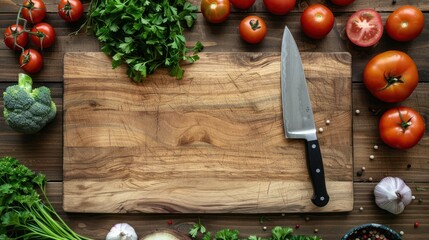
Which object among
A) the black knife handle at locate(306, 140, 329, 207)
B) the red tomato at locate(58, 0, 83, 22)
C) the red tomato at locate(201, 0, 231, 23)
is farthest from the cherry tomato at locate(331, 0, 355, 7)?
the red tomato at locate(58, 0, 83, 22)

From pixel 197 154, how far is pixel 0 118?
0.72 m

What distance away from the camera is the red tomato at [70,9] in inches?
66.3

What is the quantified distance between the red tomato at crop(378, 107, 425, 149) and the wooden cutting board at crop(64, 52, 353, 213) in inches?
5.1

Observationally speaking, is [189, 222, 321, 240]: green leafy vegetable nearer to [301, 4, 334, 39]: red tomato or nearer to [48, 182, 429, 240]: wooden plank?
[48, 182, 429, 240]: wooden plank

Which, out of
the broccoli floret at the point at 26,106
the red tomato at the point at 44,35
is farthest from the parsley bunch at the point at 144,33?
the broccoli floret at the point at 26,106

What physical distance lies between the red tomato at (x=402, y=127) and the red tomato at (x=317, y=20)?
14.2 inches

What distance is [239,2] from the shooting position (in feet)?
5.62

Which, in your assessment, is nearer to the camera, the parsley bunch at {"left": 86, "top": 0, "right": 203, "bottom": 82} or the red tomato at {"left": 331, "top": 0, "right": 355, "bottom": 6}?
the parsley bunch at {"left": 86, "top": 0, "right": 203, "bottom": 82}

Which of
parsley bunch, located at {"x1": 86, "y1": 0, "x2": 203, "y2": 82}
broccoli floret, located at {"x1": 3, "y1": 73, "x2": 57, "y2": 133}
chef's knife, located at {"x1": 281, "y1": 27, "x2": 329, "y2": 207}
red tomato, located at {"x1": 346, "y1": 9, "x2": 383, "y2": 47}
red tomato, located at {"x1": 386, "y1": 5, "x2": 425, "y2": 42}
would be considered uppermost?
red tomato, located at {"x1": 386, "y1": 5, "x2": 425, "y2": 42}

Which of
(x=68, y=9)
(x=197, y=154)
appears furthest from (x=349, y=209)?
(x=68, y=9)

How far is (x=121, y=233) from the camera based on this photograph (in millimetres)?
1667

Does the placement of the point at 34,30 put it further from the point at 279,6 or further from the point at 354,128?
the point at 354,128

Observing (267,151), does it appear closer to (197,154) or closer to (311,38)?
(197,154)

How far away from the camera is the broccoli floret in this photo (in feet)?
5.34
